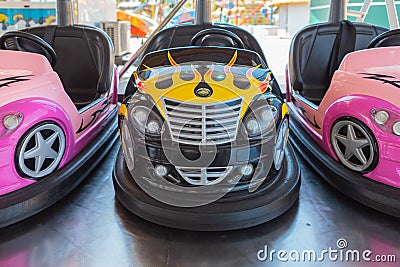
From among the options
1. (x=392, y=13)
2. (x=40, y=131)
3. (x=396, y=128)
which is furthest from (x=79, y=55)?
(x=392, y=13)

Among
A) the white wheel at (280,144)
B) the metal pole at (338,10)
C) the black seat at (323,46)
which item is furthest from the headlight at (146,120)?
the metal pole at (338,10)

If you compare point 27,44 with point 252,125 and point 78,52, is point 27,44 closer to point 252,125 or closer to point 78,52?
point 78,52

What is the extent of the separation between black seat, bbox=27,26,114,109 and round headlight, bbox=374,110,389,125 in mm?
1463

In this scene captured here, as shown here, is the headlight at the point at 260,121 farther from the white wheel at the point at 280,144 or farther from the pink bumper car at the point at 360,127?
the pink bumper car at the point at 360,127

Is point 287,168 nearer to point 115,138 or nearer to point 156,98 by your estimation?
point 156,98

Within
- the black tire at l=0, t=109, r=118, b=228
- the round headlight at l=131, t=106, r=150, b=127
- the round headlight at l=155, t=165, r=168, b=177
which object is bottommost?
the black tire at l=0, t=109, r=118, b=228

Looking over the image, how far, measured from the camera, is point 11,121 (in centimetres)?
142

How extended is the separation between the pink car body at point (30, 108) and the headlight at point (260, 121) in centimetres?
75

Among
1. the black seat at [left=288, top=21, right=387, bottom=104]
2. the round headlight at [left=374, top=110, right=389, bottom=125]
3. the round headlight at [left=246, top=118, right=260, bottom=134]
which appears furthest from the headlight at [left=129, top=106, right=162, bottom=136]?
the black seat at [left=288, top=21, right=387, bottom=104]

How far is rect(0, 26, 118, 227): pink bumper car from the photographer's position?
56.3 inches

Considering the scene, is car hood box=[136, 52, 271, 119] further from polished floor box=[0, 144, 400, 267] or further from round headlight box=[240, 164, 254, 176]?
polished floor box=[0, 144, 400, 267]

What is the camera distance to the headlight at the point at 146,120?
4.64 ft

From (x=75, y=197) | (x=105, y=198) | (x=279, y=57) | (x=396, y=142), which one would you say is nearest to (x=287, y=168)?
(x=396, y=142)

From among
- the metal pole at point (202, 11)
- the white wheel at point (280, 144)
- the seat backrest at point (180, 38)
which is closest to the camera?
the white wheel at point (280, 144)
